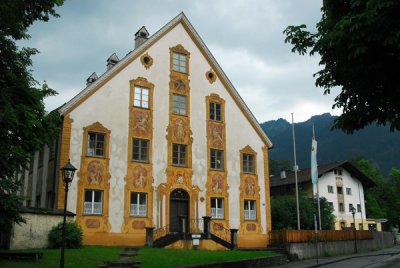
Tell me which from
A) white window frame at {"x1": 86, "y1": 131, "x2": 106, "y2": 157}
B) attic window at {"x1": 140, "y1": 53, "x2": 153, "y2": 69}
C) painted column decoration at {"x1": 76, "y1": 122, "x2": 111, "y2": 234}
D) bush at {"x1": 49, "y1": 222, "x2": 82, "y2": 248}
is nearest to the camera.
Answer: bush at {"x1": 49, "y1": 222, "x2": 82, "y2": 248}

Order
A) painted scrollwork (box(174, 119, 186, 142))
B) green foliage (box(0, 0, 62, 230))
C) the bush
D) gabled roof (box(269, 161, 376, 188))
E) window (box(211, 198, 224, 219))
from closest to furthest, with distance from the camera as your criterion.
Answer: green foliage (box(0, 0, 62, 230)) → the bush → painted scrollwork (box(174, 119, 186, 142)) → window (box(211, 198, 224, 219)) → gabled roof (box(269, 161, 376, 188))

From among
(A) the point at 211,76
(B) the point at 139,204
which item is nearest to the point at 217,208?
A: (B) the point at 139,204

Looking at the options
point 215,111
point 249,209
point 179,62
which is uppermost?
point 179,62

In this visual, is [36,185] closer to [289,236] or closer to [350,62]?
[289,236]

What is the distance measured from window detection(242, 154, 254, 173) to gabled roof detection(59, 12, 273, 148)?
2172mm

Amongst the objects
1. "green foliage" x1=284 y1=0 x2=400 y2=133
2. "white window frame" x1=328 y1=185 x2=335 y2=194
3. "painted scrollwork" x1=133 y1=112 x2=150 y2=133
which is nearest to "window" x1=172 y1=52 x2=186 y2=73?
"painted scrollwork" x1=133 y1=112 x2=150 y2=133

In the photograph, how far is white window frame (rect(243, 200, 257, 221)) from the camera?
32.7 meters

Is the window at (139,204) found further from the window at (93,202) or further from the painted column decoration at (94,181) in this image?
the window at (93,202)

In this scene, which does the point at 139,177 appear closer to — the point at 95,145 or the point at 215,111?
the point at 95,145

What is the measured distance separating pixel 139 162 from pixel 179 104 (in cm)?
555

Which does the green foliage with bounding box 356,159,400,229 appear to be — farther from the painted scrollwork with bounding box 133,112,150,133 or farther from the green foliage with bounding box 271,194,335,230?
the painted scrollwork with bounding box 133,112,150,133

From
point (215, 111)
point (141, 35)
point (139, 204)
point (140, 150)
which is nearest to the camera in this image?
point (139, 204)

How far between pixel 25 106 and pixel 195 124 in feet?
56.0

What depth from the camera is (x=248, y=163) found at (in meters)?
34.2
